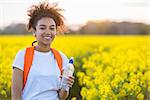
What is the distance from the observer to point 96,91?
583 cm

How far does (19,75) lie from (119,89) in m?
2.15

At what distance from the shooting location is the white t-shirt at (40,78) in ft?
11.9

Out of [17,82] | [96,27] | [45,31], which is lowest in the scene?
[96,27]

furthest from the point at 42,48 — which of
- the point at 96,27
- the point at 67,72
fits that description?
the point at 96,27

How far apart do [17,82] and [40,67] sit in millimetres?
194

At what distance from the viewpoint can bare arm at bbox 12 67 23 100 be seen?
361 centimetres

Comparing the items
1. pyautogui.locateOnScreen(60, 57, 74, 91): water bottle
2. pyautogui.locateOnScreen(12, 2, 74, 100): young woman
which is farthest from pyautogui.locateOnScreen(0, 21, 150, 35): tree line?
pyautogui.locateOnScreen(60, 57, 74, 91): water bottle

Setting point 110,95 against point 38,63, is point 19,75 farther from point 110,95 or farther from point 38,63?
point 110,95

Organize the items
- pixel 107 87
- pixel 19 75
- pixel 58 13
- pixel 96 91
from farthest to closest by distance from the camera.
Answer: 1. pixel 96 91
2. pixel 107 87
3. pixel 58 13
4. pixel 19 75

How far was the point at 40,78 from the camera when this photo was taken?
364cm

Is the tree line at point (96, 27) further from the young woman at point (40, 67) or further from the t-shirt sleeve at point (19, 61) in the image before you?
the t-shirt sleeve at point (19, 61)

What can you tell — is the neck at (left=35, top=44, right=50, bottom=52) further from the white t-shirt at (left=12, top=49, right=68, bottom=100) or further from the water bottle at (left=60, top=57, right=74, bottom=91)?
the water bottle at (left=60, top=57, right=74, bottom=91)

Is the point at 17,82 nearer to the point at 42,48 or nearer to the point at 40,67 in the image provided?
the point at 40,67

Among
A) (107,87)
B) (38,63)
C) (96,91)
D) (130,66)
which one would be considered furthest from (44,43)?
(130,66)
